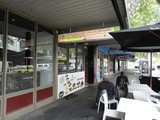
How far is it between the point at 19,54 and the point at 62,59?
246 centimetres

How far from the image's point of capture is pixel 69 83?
6.53m

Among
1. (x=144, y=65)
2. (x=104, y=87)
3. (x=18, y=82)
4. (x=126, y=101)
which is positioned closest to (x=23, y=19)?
(x=18, y=82)

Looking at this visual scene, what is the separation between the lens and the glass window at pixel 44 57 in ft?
16.7

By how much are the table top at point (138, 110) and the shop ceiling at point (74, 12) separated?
85.3 inches

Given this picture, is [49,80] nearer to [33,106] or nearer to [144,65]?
[33,106]

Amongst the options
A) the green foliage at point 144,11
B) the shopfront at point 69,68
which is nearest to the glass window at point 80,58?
the shopfront at point 69,68

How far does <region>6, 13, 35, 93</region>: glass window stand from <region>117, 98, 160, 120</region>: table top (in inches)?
114

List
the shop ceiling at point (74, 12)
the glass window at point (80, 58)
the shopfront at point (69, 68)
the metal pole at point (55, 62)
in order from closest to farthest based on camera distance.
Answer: the shop ceiling at point (74, 12) < the metal pole at point (55, 62) < the shopfront at point (69, 68) < the glass window at point (80, 58)

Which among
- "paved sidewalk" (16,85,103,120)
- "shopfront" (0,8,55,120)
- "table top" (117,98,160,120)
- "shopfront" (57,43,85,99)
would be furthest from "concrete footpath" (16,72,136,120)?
"table top" (117,98,160,120)

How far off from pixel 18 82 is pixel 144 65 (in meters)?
17.2

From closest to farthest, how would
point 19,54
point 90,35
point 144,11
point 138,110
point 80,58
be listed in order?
point 138,110
point 19,54
point 90,35
point 80,58
point 144,11

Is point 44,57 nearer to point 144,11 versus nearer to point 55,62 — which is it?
point 55,62

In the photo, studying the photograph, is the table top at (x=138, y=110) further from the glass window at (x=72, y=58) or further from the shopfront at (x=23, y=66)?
the glass window at (x=72, y=58)

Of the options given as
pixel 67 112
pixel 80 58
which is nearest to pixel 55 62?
pixel 67 112
